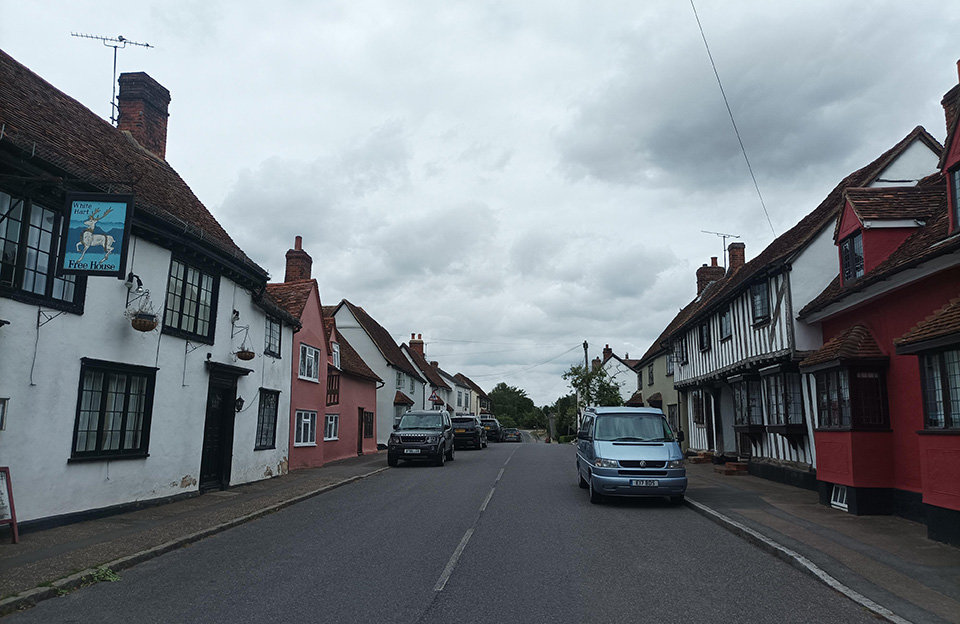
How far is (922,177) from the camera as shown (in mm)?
15672

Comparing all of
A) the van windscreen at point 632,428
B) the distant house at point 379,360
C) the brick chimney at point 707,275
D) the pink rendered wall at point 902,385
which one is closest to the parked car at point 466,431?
the distant house at point 379,360

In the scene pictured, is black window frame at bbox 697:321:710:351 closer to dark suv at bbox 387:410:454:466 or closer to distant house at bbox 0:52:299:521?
dark suv at bbox 387:410:454:466

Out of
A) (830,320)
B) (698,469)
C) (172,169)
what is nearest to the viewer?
(830,320)

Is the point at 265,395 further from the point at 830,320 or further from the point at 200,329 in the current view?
the point at 830,320

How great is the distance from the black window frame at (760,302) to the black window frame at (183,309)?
1360 cm

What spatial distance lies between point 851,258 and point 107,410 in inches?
580

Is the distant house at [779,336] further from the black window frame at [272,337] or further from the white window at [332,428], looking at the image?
the white window at [332,428]

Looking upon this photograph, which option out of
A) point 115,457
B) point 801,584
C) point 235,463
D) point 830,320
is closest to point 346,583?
point 801,584

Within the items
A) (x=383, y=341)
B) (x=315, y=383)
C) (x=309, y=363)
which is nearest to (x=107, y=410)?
(x=309, y=363)

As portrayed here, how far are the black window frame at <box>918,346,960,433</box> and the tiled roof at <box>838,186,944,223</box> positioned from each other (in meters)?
3.95

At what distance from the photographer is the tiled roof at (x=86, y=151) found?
10461 millimetres

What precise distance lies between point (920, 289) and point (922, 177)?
21.0ft

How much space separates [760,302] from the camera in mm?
17469

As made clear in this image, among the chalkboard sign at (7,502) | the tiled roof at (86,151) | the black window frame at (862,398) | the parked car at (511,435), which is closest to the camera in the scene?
the chalkboard sign at (7,502)
